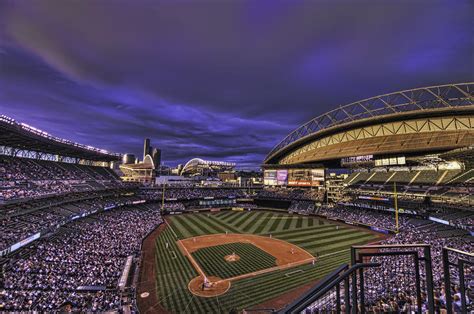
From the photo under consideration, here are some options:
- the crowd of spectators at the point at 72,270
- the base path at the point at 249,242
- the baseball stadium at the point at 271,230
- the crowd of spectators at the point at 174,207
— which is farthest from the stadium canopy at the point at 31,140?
the base path at the point at 249,242

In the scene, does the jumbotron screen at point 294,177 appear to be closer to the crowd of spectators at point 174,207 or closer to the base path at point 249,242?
the crowd of spectators at point 174,207

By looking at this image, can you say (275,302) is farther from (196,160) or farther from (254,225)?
(196,160)

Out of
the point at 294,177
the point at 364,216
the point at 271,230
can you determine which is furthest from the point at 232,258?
the point at 294,177

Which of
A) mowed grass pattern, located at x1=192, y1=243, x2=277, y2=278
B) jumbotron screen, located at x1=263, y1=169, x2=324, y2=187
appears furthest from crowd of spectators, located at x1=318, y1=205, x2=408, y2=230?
mowed grass pattern, located at x1=192, y1=243, x2=277, y2=278

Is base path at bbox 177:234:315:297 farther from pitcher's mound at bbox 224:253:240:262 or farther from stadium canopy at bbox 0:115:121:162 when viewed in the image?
stadium canopy at bbox 0:115:121:162

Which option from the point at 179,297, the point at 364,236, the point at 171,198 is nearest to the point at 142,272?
the point at 179,297

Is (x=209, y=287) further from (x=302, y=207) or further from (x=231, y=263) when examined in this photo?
(x=302, y=207)
